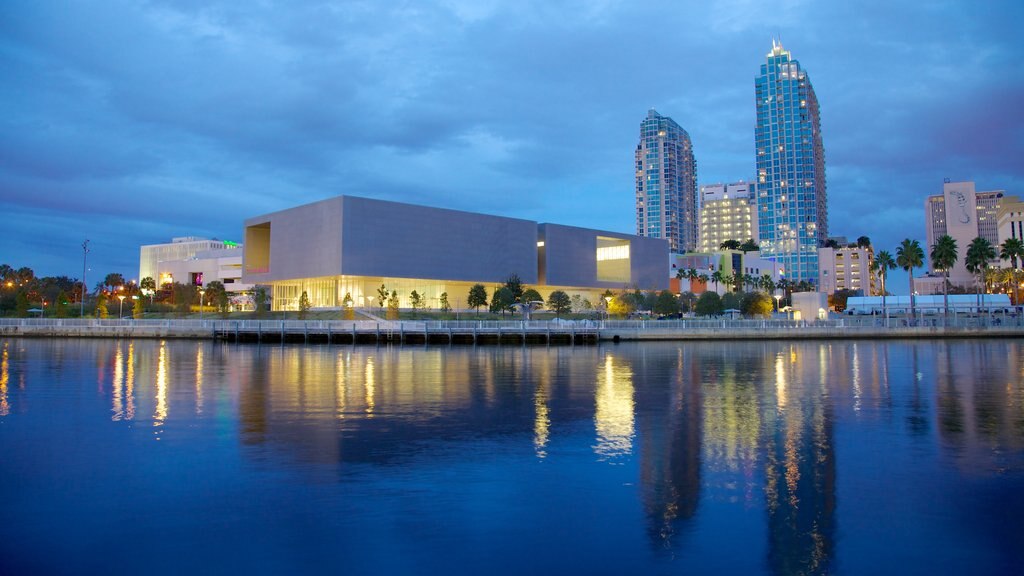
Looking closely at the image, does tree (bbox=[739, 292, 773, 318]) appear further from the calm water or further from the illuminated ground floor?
the calm water

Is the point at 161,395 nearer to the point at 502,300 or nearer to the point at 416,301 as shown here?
the point at 502,300

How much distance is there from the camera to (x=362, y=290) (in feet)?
337

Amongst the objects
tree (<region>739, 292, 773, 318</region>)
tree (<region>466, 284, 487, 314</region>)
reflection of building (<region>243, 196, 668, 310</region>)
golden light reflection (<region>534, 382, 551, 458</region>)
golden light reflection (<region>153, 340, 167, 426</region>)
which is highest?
reflection of building (<region>243, 196, 668, 310</region>)

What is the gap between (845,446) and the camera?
558 inches

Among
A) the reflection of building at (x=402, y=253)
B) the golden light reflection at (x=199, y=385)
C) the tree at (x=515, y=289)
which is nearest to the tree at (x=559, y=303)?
the tree at (x=515, y=289)

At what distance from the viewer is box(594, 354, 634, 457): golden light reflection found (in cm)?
1412

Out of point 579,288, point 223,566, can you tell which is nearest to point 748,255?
point 579,288

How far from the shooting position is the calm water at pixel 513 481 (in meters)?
8.08

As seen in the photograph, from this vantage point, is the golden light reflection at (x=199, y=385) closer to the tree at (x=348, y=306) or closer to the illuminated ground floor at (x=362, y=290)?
the tree at (x=348, y=306)

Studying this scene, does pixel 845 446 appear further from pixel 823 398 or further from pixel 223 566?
pixel 223 566

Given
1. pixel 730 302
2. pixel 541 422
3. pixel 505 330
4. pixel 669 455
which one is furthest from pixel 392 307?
pixel 669 455

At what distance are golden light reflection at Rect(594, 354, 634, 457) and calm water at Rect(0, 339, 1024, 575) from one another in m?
0.11

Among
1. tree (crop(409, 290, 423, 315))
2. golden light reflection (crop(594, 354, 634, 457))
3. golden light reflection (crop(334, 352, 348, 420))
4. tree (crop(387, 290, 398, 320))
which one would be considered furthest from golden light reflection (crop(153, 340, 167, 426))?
tree (crop(409, 290, 423, 315))

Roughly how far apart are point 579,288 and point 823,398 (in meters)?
106
